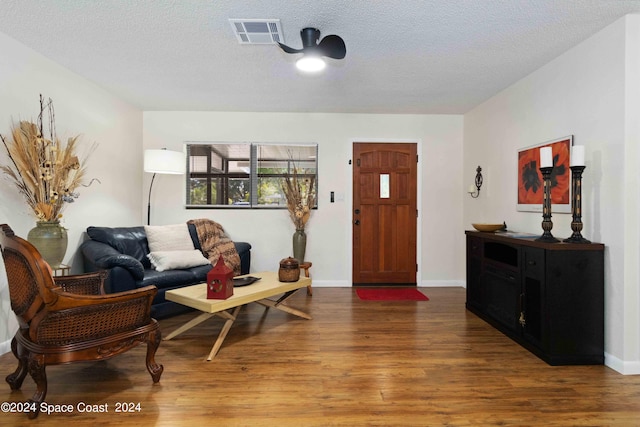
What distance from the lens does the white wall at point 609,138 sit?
89.0 inches

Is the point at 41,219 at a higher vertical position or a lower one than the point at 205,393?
higher

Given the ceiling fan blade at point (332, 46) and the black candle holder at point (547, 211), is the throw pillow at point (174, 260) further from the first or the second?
the black candle holder at point (547, 211)

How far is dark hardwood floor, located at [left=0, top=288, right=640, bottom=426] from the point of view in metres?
1.79

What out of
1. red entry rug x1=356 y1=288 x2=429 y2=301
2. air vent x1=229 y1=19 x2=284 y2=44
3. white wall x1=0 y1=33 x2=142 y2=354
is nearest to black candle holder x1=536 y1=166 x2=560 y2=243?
red entry rug x1=356 y1=288 x2=429 y2=301

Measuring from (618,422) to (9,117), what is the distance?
458cm

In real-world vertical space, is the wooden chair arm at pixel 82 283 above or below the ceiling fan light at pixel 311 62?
below

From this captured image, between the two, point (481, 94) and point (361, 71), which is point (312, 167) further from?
point (481, 94)

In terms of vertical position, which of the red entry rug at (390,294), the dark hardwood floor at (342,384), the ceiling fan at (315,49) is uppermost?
the ceiling fan at (315,49)

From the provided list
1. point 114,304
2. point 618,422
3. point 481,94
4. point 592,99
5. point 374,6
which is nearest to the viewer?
point 618,422

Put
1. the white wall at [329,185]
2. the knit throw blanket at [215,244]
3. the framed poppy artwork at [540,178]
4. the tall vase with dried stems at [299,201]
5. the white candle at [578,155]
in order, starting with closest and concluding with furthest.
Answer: the white candle at [578,155] → the framed poppy artwork at [540,178] → the knit throw blanket at [215,244] → the tall vase with dried stems at [299,201] → the white wall at [329,185]

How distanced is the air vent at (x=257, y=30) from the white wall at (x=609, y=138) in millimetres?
2419

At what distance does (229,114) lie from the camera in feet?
15.0

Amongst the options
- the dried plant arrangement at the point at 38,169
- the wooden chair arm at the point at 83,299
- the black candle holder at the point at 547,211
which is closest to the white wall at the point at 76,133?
the dried plant arrangement at the point at 38,169

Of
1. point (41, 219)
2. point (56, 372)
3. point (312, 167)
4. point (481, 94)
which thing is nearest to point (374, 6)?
point (481, 94)
